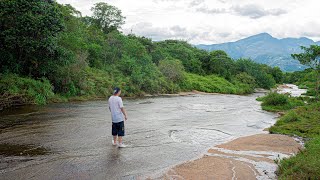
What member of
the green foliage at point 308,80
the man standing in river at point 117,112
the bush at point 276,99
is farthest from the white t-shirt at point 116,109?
the green foliage at point 308,80

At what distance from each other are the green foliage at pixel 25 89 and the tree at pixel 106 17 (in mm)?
44771

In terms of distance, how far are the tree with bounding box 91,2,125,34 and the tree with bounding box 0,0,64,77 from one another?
44216 millimetres

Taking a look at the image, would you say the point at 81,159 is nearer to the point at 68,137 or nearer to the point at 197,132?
the point at 68,137

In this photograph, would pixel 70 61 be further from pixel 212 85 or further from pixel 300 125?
pixel 212 85

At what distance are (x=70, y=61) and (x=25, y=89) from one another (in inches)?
241

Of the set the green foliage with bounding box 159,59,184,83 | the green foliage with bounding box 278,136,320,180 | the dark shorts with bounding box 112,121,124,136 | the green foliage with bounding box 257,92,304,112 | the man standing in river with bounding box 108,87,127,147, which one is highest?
the green foliage with bounding box 159,59,184,83

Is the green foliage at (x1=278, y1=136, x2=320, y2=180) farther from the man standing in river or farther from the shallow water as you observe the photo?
the man standing in river

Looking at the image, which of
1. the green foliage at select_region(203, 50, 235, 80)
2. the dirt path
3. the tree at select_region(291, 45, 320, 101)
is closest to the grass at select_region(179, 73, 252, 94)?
the green foliage at select_region(203, 50, 235, 80)

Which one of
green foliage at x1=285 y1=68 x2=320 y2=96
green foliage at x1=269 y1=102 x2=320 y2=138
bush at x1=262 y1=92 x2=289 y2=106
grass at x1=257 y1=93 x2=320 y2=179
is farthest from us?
green foliage at x1=285 y1=68 x2=320 y2=96

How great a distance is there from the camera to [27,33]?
2427 cm

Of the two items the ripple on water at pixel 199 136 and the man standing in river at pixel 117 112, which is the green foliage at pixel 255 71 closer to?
the ripple on water at pixel 199 136

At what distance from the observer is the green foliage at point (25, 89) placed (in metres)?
23.3

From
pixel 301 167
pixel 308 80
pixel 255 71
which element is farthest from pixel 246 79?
pixel 301 167

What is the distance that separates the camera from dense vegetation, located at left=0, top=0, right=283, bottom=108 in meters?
23.8
